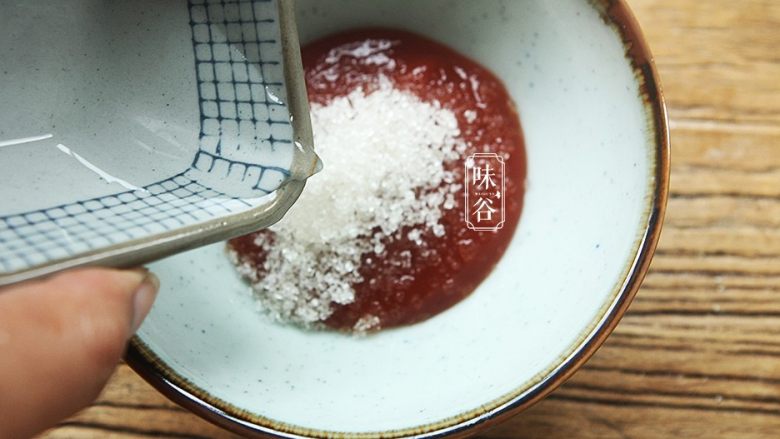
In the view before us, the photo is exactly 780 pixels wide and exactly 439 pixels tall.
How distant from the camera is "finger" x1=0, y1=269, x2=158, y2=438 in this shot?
1.97 ft

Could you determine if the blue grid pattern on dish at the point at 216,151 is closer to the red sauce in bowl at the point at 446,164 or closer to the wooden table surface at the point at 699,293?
the red sauce in bowl at the point at 446,164

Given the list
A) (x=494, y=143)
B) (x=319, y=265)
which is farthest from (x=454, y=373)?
(x=494, y=143)

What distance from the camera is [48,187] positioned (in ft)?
2.70

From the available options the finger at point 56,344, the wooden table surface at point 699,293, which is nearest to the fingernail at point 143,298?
the finger at point 56,344

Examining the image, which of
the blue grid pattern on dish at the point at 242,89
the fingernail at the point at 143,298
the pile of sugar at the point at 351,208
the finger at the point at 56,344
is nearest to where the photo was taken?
the finger at the point at 56,344

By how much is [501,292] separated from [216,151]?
1.58ft

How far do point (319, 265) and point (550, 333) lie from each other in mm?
359

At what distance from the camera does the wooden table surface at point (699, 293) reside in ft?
3.68

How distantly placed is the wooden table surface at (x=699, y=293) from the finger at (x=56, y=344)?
1.63ft

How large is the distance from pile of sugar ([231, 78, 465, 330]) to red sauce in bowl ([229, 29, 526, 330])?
18 millimetres

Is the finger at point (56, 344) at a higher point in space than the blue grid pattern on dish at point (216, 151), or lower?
lower

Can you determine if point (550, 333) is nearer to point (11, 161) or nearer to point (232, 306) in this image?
point (232, 306)

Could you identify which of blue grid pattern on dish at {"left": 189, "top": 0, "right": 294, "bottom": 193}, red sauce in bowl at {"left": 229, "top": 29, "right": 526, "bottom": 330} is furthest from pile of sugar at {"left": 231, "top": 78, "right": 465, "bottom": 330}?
blue grid pattern on dish at {"left": 189, "top": 0, "right": 294, "bottom": 193}

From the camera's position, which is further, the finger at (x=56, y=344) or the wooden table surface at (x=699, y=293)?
the wooden table surface at (x=699, y=293)
